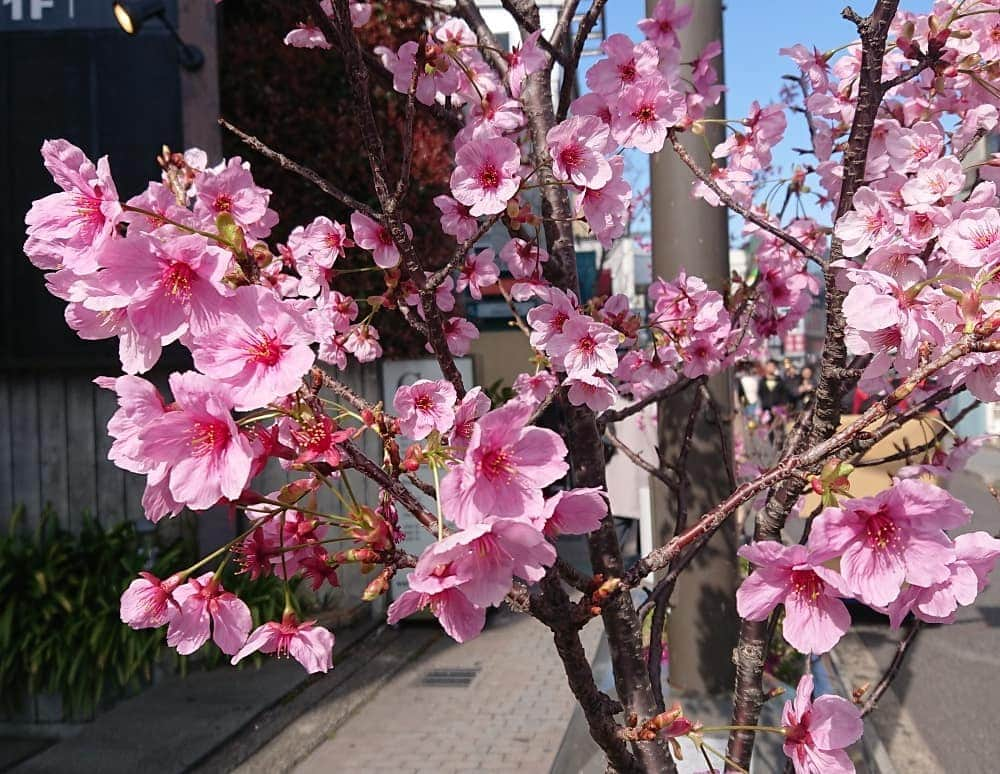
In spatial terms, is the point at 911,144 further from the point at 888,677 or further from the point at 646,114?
the point at 888,677

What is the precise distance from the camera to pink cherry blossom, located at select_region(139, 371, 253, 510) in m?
0.85

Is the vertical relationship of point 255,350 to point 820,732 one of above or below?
above

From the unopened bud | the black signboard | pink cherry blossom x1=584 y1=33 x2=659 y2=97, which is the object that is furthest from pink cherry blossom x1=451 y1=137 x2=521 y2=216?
the black signboard

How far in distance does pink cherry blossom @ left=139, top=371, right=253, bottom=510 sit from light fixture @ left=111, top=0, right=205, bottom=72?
4.22 metres

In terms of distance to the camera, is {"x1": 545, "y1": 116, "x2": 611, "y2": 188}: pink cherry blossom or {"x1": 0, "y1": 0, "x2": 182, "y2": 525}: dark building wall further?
{"x1": 0, "y1": 0, "x2": 182, "y2": 525}: dark building wall

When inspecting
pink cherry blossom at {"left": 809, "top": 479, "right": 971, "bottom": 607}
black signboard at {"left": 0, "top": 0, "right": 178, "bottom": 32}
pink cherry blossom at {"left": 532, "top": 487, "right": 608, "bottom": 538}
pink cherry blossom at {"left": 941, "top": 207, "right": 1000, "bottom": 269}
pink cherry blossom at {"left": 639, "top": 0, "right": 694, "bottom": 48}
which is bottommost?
pink cherry blossom at {"left": 809, "top": 479, "right": 971, "bottom": 607}

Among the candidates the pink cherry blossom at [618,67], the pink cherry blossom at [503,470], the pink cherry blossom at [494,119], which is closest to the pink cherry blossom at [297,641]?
the pink cherry blossom at [503,470]

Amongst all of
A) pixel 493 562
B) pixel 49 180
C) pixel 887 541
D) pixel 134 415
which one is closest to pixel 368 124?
pixel 134 415

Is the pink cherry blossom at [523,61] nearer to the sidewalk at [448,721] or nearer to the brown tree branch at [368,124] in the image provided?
the brown tree branch at [368,124]

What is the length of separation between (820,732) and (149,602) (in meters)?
0.90

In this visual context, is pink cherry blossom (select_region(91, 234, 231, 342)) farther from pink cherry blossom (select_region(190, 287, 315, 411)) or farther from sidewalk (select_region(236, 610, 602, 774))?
sidewalk (select_region(236, 610, 602, 774))

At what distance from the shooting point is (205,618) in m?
1.07

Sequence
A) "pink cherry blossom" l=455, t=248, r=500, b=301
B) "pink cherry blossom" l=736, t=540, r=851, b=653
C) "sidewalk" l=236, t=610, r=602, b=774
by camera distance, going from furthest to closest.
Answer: "sidewalk" l=236, t=610, r=602, b=774 → "pink cherry blossom" l=455, t=248, r=500, b=301 → "pink cherry blossom" l=736, t=540, r=851, b=653

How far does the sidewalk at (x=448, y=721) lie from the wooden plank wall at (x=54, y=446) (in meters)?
1.66
